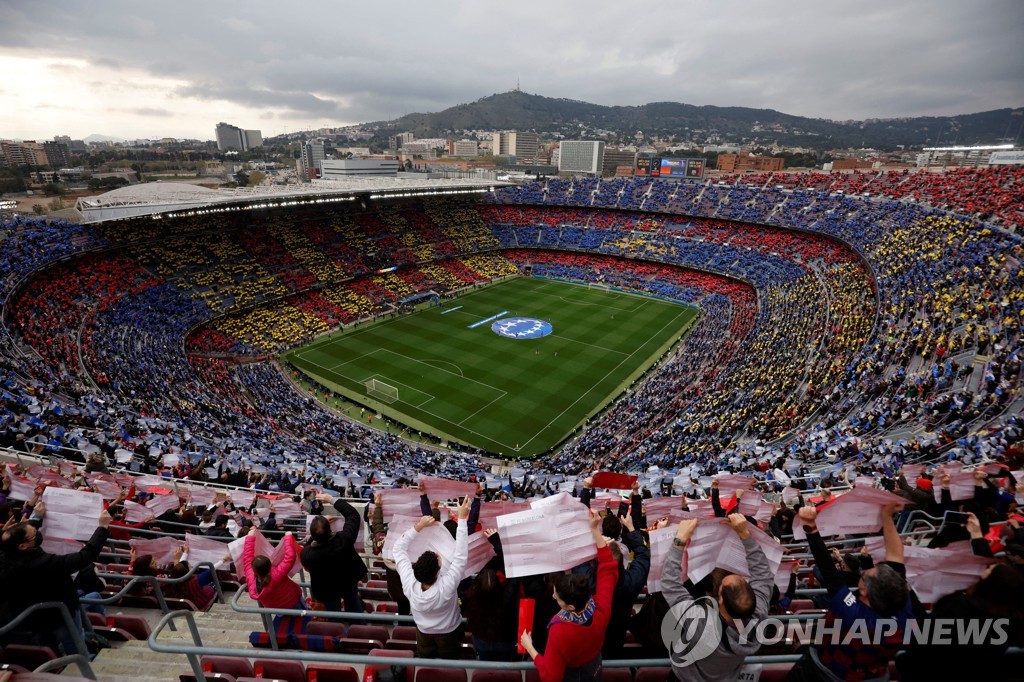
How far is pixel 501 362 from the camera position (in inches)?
1558

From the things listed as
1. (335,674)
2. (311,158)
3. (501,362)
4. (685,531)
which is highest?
(311,158)

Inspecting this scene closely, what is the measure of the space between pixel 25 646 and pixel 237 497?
7.60 m

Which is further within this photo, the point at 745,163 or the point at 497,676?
the point at 745,163

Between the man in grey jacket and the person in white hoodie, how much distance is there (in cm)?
190

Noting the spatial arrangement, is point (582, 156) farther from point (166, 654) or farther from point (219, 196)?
point (166, 654)

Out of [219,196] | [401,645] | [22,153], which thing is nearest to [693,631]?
[401,645]

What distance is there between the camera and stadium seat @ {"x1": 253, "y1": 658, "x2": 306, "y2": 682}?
4.98m

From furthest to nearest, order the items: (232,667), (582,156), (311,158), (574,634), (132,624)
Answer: (582,156) → (311,158) → (132,624) → (232,667) → (574,634)

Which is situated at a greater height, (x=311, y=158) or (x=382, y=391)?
(x=311, y=158)

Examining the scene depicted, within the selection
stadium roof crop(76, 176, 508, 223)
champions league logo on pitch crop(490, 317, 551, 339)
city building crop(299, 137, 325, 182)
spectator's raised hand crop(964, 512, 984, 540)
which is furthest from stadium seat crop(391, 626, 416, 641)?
city building crop(299, 137, 325, 182)

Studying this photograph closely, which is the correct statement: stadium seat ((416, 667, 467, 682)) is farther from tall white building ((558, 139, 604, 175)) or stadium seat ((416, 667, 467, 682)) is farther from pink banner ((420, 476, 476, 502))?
tall white building ((558, 139, 604, 175))

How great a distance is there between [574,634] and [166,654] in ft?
19.4

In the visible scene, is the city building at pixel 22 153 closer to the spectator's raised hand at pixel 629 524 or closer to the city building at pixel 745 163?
the spectator's raised hand at pixel 629 524

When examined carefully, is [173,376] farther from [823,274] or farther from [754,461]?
[823,274]
